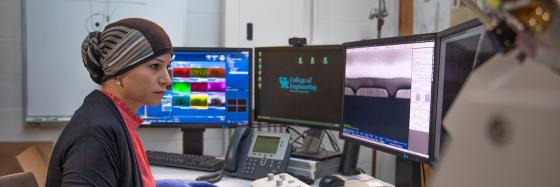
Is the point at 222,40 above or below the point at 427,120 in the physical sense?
above

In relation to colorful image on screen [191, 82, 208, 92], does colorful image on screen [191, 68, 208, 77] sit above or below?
above

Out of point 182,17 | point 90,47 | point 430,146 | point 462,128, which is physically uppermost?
point 182,17

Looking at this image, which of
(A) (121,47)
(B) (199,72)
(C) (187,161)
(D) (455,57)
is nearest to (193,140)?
(C) (187,161)

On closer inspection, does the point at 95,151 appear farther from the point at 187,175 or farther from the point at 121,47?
the point at 187,175

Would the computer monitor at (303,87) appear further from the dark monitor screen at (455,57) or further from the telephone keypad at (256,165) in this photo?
the dark monitor screen at (455,57)

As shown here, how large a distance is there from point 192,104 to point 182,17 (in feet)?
1.90

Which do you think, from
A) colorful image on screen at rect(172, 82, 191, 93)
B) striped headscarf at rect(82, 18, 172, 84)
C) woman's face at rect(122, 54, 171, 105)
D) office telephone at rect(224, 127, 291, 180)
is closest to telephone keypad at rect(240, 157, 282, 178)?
office telephone at rect(224, 127, 291, 180)

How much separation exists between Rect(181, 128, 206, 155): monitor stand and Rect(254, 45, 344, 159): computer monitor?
29 centimetres

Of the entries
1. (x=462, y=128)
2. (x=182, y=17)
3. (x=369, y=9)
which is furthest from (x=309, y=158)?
(x=462, y=128)

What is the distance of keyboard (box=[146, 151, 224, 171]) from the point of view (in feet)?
Result: 6.51

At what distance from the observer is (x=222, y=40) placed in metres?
2.55

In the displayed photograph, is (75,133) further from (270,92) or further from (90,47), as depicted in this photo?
(270,92)

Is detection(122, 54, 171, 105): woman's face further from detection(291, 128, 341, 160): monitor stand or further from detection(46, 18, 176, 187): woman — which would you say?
detection(291, 128, 341, 160): monitor stand

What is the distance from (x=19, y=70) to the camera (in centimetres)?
234
